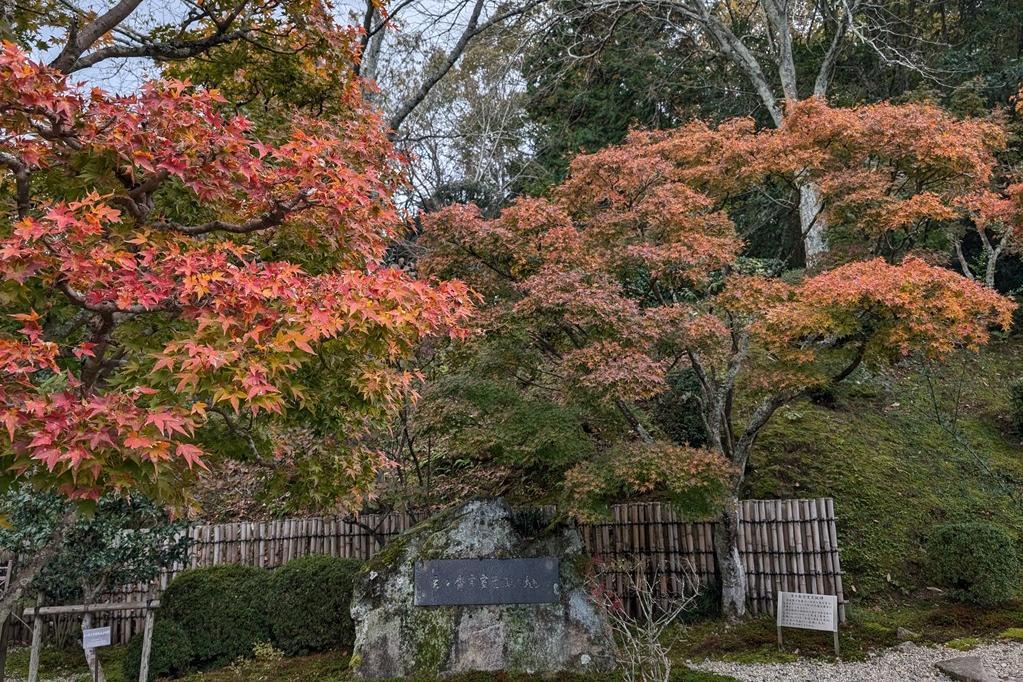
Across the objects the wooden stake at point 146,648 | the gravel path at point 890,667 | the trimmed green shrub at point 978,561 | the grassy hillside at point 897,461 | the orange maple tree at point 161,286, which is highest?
the orange maple tree at point 161,286

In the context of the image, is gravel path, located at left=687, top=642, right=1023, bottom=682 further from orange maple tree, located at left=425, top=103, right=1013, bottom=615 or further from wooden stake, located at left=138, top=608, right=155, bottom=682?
wooden stake, located at left=138, top=608, right=155, bottom=682

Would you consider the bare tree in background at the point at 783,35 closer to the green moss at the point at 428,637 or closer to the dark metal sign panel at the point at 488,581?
the dark metal sign panel at the point at 488,581

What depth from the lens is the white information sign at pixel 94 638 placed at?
6203 millimetres

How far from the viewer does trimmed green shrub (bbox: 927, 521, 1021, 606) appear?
7.06 meters

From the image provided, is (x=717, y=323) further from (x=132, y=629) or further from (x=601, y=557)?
(x=132, y=629)

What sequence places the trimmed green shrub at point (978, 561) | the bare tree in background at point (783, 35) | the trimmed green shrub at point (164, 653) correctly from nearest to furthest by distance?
the trimmed green shrub at point (164, 653) → the trimmed green shrub at point (978, 561) → the bare tree in background at point (783, 35)

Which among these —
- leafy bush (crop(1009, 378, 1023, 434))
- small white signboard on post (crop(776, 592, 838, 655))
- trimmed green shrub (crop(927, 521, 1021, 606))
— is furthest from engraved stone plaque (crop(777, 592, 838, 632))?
leafy bush (crop(1009, 378, 1023, 434))

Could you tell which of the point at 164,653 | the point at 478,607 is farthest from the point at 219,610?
the point at 478,607

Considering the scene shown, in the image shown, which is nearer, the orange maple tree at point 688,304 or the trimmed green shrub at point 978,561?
the orange maple tree at point 688,304

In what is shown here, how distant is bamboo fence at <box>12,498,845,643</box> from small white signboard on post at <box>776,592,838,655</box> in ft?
2.75

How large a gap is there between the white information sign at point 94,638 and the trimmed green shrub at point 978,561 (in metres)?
8.05

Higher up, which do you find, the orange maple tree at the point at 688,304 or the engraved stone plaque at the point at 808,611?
the orange maple tree at the point at 688,304

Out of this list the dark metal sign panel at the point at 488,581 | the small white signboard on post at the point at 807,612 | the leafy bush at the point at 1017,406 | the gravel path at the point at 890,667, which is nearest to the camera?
the gravel path at the point at 890,667

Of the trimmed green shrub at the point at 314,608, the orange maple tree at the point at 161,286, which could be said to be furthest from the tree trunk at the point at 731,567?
the orange maple tree at the point at 161,286
